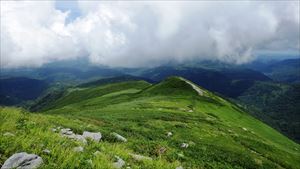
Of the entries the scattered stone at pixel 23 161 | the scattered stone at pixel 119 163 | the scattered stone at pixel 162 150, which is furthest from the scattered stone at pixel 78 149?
the scattered stone at pixel 162 150

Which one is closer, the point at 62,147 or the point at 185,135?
the point at 62,147

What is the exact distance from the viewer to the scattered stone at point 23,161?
13242mm

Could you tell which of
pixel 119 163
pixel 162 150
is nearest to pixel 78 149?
pixel 119 163

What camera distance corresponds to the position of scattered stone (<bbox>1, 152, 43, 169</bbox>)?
13242mm

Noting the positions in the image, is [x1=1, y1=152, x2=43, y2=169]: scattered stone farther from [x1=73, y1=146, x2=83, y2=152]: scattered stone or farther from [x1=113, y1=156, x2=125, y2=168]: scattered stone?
[x1=113, y1=156, x2=125, y2=168]: scattered stone

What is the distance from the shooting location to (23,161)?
13.6 m

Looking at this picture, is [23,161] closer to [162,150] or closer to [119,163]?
[119,163]

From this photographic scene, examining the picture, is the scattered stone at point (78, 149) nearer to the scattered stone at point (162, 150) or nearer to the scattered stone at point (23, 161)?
the scattered stone at point (23, 161)

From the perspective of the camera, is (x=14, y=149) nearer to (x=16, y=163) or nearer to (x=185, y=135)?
(x=16, y=163)

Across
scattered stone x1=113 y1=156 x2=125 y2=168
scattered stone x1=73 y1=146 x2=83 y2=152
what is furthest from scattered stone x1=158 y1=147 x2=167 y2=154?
scattered stone x1=73 y1=146 x2=83 y2=152

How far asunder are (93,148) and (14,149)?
4167 millimetres

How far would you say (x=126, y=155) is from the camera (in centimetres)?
1827

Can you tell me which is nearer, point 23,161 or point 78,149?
point 23,161

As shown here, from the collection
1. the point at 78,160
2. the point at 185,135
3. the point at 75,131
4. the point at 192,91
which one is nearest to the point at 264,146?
the point at 185,135
